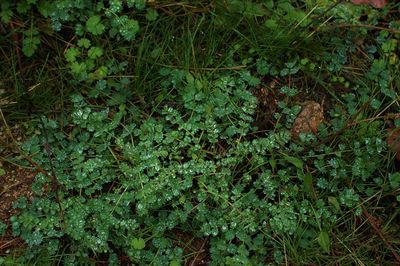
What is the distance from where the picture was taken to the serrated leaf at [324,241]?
2867 millimetres

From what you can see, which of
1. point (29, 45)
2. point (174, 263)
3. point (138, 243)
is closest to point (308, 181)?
point (174, 263)

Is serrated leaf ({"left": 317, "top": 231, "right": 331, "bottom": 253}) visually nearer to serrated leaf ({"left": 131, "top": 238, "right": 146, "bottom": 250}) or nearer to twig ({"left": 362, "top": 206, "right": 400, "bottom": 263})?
twig ({"left": 362, "top": 206, "right": 400, "bottom": 263})

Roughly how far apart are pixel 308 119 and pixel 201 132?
0.61 meters

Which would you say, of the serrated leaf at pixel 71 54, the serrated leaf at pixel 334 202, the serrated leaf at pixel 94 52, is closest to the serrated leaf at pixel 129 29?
the serrated leaf at pixel 94 52

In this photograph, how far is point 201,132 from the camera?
10.00ft

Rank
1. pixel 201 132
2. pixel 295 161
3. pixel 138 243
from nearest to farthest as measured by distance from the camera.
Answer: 1. pixel 138 243
2. pixel 295 161
3. pixel 201 132

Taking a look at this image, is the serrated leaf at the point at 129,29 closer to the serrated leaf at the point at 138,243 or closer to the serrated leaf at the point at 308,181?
the serrated leaf at the point at 138,243

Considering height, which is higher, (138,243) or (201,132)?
(201,132)

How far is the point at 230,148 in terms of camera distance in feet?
9.96

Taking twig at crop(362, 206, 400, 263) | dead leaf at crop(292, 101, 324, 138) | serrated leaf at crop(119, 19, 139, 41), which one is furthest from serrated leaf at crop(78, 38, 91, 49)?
twig at crop(362, 206, 400, 263)

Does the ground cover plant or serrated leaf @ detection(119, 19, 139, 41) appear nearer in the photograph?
the ground cover plant

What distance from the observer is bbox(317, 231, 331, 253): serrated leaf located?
287 centimetres

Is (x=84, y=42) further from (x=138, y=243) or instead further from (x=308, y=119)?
(x=308, y=119)

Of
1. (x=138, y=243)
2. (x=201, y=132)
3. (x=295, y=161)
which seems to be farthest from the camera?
(x=201, y=132)
